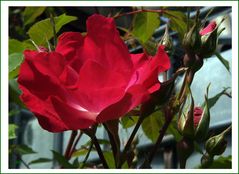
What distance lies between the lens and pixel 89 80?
1.47ft

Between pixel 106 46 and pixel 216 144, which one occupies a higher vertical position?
pixel 106 46

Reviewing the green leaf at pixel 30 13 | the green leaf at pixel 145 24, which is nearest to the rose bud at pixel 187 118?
the green leaf at pixel 145 24

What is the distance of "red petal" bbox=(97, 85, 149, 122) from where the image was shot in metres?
0.44

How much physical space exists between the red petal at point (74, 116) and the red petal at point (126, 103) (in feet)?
0.03

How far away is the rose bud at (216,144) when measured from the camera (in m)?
0.55

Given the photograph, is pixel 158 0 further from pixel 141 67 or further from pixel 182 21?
pixel 141 67

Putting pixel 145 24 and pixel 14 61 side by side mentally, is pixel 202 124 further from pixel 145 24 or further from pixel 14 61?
pixel 145 24

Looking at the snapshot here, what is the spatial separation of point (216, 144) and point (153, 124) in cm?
24

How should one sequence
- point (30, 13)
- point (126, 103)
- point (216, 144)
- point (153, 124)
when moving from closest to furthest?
1. point (126, 103)
2. point (216, 144)
3. point (153, 124)
4. point (30, 13)

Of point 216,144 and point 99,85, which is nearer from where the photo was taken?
point 99,85

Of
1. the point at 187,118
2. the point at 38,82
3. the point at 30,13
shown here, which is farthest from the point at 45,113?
the point at 30,13

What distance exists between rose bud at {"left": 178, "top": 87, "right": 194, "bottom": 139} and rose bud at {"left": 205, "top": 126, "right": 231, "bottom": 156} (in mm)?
53

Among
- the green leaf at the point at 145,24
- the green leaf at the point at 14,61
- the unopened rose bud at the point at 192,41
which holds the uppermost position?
the green leaf at the point at 145,24

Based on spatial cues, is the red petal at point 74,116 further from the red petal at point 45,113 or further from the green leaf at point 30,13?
the green leaf at point 30,13
